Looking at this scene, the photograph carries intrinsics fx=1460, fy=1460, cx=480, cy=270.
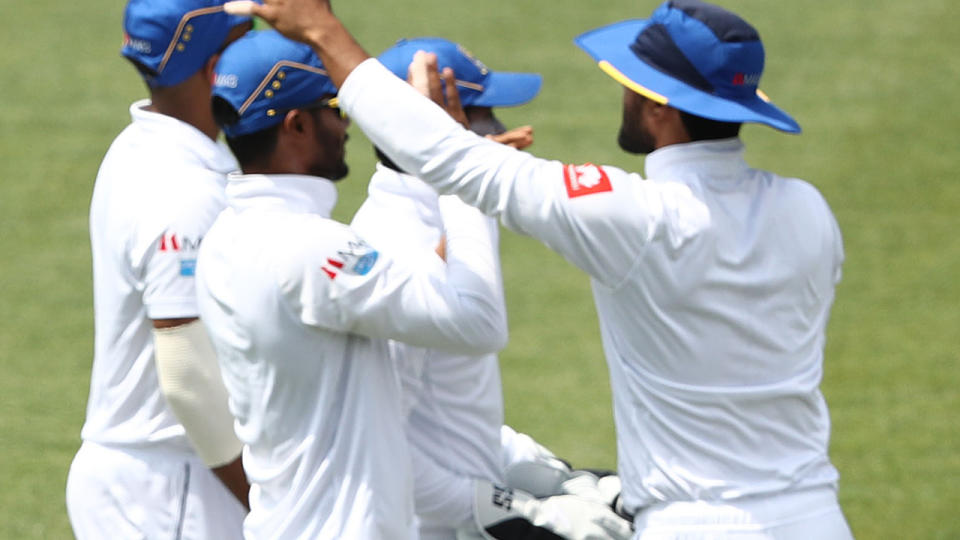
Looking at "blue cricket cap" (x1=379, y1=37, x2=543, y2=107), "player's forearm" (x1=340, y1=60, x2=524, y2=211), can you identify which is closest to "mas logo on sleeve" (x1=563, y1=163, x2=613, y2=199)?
"player's forearm" (x1=340, y1=60, x2=524, y2=211)

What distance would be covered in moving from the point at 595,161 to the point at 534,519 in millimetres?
7221

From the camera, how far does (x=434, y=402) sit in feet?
12.9

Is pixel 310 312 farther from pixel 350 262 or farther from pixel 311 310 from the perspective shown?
pixel 350 262

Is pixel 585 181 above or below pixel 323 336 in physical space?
above

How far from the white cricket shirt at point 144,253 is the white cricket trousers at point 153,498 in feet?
0.17

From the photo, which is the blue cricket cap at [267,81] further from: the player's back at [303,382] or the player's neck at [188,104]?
the player's neck at [188,104]

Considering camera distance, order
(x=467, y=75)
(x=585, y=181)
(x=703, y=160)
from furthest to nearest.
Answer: (x=467, y=75) → (x=703, y=160) → (x=585, y=181)

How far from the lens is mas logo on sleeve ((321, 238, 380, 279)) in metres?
3.30

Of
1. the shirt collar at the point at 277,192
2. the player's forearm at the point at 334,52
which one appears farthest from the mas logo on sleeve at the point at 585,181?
the shirt collar at the point at 277,192

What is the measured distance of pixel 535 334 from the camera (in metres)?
8.75

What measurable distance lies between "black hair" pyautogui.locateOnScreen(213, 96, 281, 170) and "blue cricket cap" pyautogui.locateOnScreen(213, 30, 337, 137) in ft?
0.05

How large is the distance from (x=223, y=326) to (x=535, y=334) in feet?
17.5

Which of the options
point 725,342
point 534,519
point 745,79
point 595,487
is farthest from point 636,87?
point 595,487

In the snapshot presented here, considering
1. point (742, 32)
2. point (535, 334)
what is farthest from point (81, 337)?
point (742, 32)
